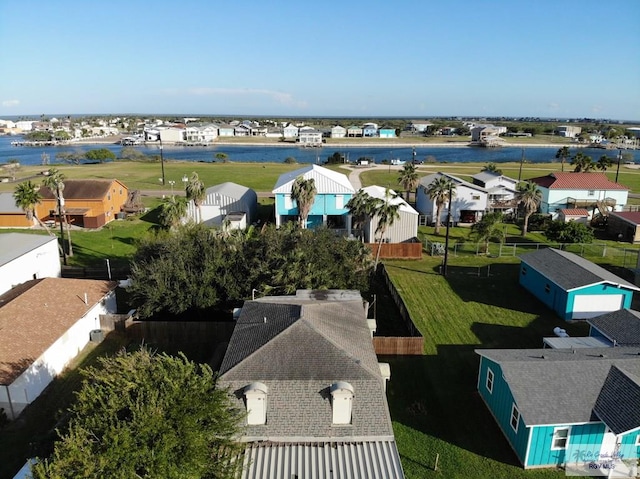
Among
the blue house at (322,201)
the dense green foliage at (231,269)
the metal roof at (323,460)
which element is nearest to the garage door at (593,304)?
the dense green foliage at (231,269)

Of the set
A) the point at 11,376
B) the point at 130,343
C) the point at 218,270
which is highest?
the point at 218,270

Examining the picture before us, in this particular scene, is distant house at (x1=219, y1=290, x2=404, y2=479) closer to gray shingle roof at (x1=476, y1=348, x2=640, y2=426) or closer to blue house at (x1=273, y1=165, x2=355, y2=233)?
gray shingle roof at (x1=476, y1=348, x2=640, y2=426)

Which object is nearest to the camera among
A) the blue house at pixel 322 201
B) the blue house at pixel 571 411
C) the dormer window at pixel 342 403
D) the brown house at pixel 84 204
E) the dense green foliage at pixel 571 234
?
the dormer window at pixel 342 403

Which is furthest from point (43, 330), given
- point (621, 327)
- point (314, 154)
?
point (314, 154)

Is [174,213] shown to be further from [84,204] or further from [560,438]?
[560,438]

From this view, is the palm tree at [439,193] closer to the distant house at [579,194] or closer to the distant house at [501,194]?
the distant house at [501,194]

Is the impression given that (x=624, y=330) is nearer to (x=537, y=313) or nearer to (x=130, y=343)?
(x=537, y=313)

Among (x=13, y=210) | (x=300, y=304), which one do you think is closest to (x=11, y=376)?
(x=300, y=304)
